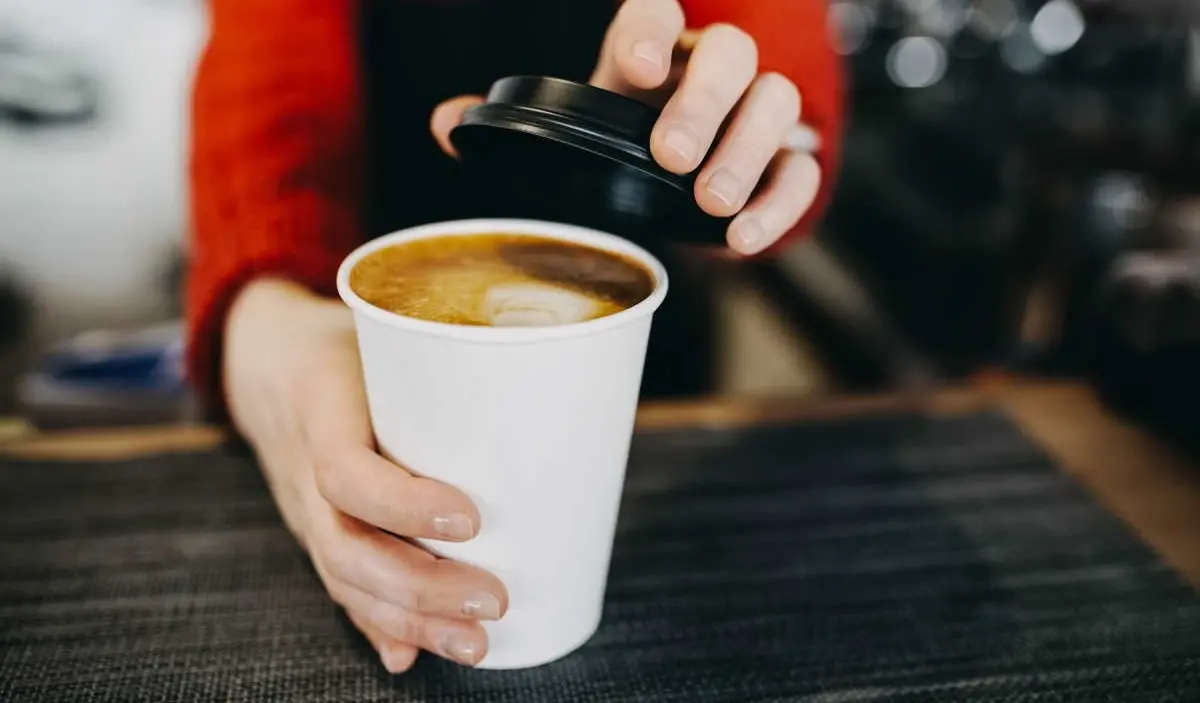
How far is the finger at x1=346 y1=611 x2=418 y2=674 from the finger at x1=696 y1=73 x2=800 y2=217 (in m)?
0.31

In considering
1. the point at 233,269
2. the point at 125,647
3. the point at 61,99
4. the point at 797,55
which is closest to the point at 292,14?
the point at 233,269

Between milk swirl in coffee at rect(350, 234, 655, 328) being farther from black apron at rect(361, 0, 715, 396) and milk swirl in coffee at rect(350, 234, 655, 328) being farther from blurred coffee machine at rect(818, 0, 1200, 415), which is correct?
blurred coffee machine at rect(818, 0, 1200, 415)

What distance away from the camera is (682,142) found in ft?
1.64

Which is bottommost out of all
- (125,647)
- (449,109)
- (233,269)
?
(125,647)

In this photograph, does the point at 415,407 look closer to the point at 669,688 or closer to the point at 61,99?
the point at 669,688

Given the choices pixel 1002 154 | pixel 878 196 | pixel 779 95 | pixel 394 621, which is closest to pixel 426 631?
pixel 394 621

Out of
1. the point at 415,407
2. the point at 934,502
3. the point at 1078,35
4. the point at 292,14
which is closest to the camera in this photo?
the point at 415,407

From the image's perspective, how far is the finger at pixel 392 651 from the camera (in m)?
0.55

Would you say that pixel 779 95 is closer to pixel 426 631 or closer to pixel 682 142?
pixel 682 142

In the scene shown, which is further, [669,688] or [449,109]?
[449,109]

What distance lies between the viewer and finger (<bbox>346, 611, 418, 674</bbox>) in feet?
1.79

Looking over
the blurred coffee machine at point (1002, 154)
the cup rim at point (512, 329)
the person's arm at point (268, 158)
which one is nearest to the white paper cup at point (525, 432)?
the cup rim at point (512, 329)

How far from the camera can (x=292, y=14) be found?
881mm

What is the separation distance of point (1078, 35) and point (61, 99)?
7.32 feet
